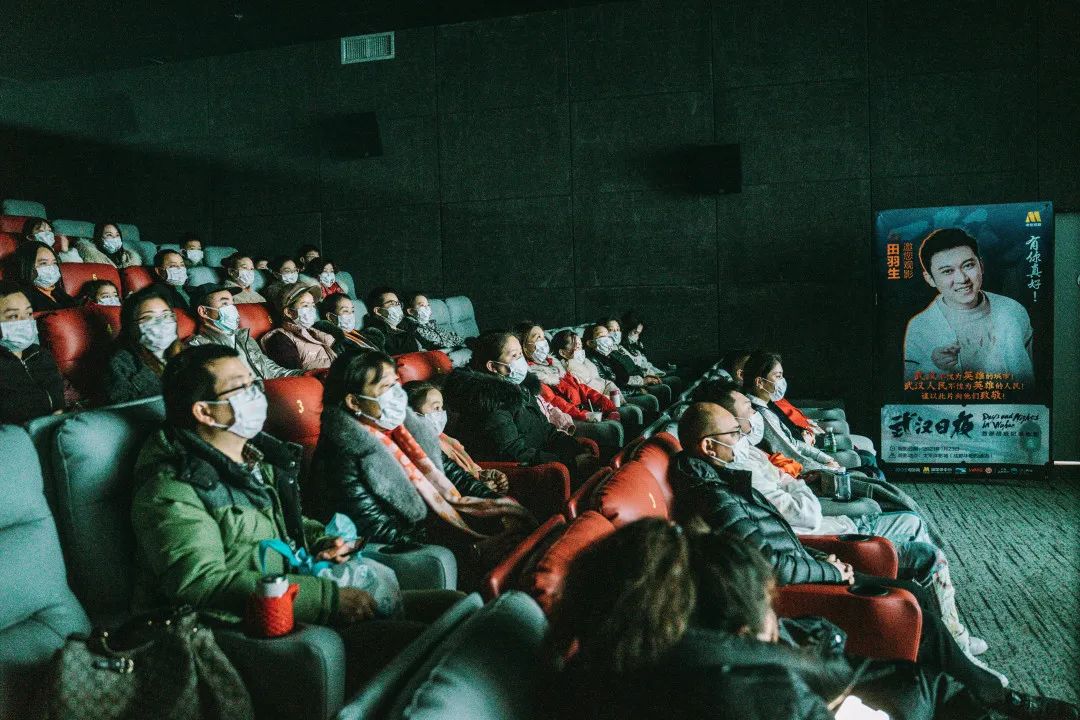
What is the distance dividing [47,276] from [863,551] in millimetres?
4870

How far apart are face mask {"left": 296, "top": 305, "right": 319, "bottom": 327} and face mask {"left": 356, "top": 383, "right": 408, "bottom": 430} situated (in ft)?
7.75

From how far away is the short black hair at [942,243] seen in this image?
6.28 m

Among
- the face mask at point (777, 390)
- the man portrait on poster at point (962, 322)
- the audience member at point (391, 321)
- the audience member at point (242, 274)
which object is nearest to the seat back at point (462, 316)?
the audience member at point (391, 321)

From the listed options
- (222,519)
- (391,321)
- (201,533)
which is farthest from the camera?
(391,321)

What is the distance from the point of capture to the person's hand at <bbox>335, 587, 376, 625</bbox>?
193cm

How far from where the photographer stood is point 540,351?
4996 millimetres

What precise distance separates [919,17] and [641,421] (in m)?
4.44

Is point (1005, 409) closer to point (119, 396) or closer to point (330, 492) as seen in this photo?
point (330, 492)

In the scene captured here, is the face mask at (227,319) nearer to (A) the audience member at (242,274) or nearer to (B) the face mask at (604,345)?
(A) the audience member at (242,274)

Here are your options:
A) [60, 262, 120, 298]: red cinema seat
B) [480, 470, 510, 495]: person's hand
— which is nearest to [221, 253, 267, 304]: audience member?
[60, 262, 120, 298]: red cinema seat

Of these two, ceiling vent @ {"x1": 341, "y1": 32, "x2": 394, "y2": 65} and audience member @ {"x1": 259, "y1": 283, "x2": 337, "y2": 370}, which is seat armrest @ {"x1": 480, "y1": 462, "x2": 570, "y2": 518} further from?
ceiling vent @ {"x1": 341, "y1": 32, "x2": 394, "y2": 65}

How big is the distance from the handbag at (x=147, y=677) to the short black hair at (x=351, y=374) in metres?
1.18

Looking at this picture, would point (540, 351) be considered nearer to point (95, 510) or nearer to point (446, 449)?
point (446, 449)

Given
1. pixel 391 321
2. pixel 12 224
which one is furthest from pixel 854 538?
pixel 12 224
